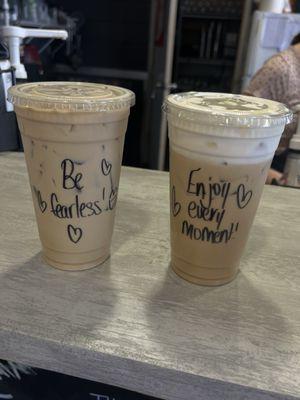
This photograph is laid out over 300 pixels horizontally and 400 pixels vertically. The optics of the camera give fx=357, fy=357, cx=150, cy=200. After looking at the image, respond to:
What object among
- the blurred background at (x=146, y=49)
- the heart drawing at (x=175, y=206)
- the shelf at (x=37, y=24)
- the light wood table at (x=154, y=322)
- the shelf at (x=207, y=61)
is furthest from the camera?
the shelf at (x=207, y=61)

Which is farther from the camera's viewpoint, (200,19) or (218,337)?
(200,19)

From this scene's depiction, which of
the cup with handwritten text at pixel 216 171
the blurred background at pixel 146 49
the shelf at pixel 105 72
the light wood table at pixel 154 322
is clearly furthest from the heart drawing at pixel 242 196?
the shelf at pixel 105 72

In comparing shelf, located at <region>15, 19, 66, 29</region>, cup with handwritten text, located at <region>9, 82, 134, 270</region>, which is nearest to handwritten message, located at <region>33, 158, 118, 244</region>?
cup with handwritten text, located at <region>9, 82, 134, 270</region>

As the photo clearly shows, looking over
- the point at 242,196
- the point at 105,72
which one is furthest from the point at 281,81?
the point at 105,72

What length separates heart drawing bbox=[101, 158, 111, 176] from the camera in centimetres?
49

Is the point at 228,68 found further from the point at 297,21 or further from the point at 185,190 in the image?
the point at 185,190

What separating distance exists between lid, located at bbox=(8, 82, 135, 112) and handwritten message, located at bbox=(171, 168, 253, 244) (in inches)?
5.4

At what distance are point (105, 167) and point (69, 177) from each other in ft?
0.17

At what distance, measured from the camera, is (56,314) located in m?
0.47

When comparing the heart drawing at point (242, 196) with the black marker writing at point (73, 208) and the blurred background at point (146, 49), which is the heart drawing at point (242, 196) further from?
the blurred background at point (146, 49)

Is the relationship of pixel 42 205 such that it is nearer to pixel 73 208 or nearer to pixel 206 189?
pixel 73 208

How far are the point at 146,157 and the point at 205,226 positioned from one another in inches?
122

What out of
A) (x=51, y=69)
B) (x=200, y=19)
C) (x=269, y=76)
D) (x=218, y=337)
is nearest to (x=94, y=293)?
(x=218, y=337)

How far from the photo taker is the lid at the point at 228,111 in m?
0.42
